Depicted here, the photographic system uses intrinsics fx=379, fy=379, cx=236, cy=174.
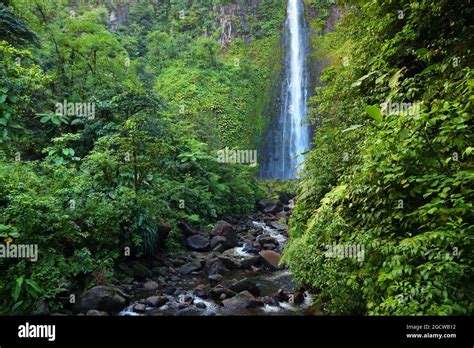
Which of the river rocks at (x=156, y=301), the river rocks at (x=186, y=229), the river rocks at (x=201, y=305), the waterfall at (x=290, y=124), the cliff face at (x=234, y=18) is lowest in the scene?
the river rocks at (x=201, y=305)

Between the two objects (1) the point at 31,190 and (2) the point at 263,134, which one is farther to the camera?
(2) the point at 263,134

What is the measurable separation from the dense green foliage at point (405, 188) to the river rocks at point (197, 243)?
280 inches

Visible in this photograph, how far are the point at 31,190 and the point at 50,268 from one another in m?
1.88

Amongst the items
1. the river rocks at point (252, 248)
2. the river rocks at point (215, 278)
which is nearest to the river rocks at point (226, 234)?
the river rocks at point (252, 248)

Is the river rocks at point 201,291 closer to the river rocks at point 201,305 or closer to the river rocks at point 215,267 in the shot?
the river rocks at point 201,305

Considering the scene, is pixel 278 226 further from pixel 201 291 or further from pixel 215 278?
pixel 201 291

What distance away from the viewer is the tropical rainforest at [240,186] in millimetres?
4668

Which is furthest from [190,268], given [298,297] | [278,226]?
[278,226]

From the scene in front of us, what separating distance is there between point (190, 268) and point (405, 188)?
854 cm

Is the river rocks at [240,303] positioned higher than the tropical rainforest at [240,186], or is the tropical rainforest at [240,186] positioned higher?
the tropical rainforest at [240,186]

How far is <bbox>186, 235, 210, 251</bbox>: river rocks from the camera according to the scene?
14.6 m

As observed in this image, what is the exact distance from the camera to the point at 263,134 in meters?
36.8
